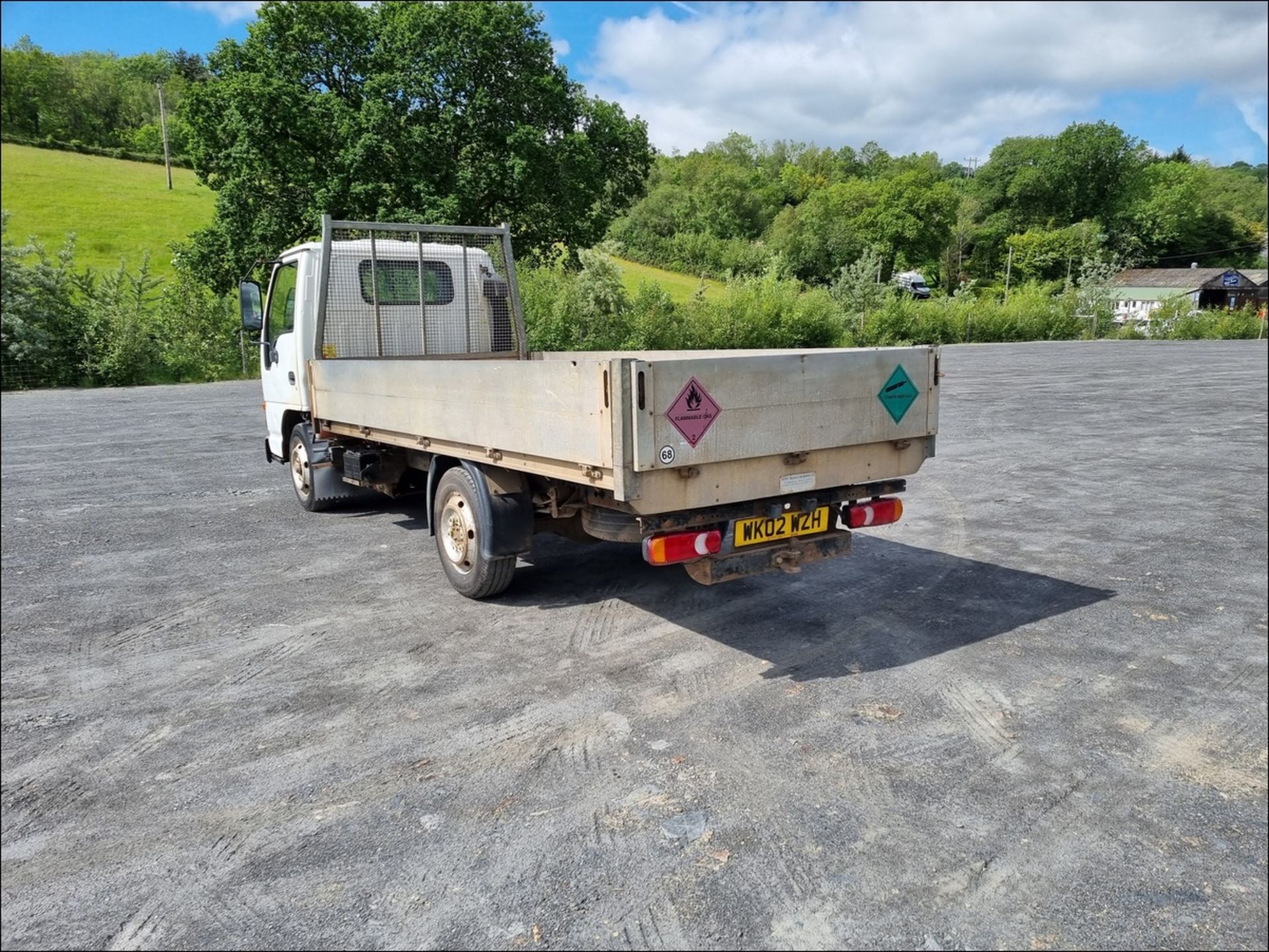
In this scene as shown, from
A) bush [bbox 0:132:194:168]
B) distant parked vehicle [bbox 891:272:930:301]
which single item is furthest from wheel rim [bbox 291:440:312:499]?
distant parked vehicle [bbox 891:272:930:301]

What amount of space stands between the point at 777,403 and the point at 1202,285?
272 feet

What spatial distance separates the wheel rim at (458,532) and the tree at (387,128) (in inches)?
977

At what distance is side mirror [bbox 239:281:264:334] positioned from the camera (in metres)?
8.20

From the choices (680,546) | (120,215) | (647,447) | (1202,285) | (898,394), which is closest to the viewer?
(647,447)

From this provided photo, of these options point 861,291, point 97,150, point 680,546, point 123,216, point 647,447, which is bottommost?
point 680,546

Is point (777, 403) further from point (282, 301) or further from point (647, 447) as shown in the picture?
point (282, 301)

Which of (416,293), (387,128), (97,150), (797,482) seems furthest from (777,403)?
(387,128)

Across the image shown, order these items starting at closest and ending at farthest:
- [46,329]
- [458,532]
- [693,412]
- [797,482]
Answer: [693,412] < [797,482] < [458,532] < [46,329]

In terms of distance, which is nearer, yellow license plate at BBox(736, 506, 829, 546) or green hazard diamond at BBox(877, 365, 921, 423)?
yellow license plate at BBox(736, 506, 829, 546)

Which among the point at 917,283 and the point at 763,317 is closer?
the point at 763,317

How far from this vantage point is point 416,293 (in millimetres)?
8086

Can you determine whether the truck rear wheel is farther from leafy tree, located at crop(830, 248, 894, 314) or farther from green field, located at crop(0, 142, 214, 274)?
leafy tree, located at crop(830, 248, 894, 314)

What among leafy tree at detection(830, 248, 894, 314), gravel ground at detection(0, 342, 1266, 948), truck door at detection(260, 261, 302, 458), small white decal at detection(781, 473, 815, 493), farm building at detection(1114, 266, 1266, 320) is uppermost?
farm building at detection(1114, 266, 1266, 320)

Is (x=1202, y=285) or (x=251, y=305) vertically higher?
(x=1202, y=285)
